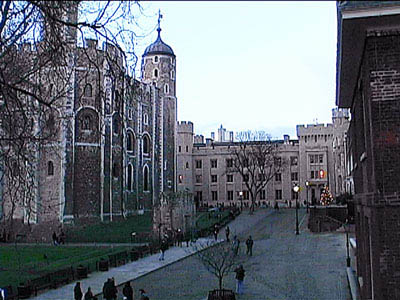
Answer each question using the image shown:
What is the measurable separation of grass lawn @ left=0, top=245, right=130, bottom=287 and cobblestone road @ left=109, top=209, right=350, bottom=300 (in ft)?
16.9

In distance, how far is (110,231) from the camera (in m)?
44.6

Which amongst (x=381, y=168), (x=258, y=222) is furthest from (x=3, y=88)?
(x=258, y=222)

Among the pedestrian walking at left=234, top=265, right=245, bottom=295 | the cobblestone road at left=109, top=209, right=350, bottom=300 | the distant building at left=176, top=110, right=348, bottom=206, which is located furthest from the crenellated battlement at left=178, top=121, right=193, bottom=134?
the pedestrian walking at left=234, top=265, right=245, bottom=295

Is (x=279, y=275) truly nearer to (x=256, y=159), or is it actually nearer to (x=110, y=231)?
(x=110, y=231)

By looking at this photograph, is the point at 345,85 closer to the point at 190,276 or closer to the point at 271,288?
the point at 271,288

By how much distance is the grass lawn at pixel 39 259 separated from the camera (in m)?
23.9

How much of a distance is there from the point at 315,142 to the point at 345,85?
212 ft

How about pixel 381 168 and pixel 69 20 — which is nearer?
pixel 381 168

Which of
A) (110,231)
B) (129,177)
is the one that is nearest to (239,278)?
(110,231)

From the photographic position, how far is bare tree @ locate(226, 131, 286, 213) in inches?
2571

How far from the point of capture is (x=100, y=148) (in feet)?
Answer: 167

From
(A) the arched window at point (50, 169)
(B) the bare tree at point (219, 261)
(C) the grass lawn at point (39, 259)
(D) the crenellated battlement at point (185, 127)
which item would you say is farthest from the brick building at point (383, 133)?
(D) the crenellated battlement at point (185, 127)

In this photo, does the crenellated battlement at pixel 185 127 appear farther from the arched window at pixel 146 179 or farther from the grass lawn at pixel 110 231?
the grass lawn at pixel 110 231

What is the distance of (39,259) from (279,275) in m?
14.6
